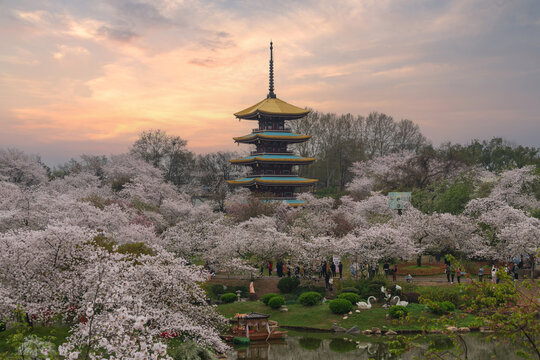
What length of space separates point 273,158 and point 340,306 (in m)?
37.4

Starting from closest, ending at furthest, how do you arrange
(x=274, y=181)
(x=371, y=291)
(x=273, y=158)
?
1. (x=371, y=291)
2. (x=274, y=181)
3. (x=273, y=158)

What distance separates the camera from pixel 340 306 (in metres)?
31.5

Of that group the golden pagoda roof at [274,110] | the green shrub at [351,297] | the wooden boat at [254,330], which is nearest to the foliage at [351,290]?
the green shrub at [351,297]

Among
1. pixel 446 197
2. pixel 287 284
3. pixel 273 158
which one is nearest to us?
pixel 287 284

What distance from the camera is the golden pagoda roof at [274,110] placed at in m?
69.7

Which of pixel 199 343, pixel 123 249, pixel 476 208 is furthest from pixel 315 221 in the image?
pixel 199 343

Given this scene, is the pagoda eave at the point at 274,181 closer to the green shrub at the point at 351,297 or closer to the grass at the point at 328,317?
the grass at the point at 328,317

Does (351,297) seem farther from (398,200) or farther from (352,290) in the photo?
(398,200)

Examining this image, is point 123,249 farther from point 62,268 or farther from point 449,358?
point 449,358

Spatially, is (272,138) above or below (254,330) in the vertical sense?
above

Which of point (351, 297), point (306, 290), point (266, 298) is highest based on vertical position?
point (351, 297)

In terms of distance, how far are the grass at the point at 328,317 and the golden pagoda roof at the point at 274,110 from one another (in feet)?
131

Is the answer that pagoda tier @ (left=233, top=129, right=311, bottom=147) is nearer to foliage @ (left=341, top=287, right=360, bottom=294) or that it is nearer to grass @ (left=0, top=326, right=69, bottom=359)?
foliage @ (left=341, top=287, right=360, bottom=294)

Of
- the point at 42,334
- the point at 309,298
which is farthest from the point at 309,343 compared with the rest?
the point at 42,334
